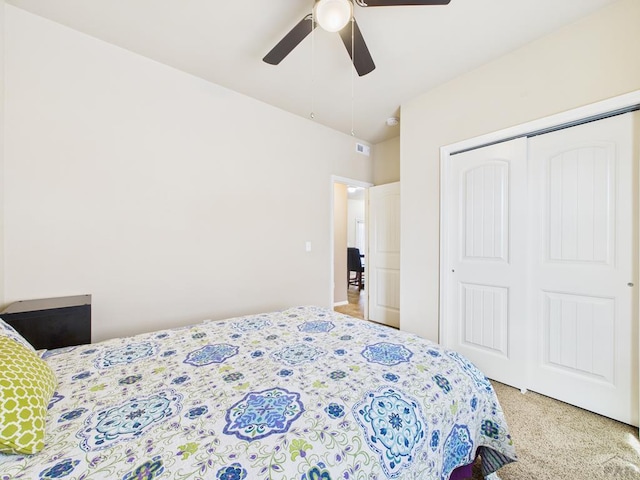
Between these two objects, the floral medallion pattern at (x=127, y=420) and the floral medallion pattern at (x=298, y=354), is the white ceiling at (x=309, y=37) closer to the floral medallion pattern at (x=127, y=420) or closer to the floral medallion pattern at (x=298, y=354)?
the floral medallion pattern at (x=298, y=354)

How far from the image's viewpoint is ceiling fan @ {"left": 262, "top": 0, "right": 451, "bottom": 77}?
148cm

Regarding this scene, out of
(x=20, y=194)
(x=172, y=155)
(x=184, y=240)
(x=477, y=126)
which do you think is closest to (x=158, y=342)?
(x=184, y=240)

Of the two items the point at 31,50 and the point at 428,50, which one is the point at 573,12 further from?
the point at 31,50

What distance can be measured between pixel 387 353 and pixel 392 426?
45cm

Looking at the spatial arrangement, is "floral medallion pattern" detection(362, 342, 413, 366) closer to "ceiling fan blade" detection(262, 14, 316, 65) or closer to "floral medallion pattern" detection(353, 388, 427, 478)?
"floral medallion pattern" detection(353, 388, 427, 478)

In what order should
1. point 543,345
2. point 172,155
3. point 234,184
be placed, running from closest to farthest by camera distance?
point 543,345
point 172,155
point 234,184

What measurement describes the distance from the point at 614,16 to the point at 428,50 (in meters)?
1.12

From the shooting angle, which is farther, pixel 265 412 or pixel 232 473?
pixel 265 412

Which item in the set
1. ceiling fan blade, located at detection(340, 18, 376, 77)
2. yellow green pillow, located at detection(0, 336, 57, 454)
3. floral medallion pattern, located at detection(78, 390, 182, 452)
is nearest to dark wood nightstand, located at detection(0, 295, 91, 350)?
yellow green pillow, located at detection(0, 336, 57, 454)

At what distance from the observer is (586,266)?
1.96 metres

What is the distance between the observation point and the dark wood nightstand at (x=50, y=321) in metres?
1.64

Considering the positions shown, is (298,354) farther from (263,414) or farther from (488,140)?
(488,140)

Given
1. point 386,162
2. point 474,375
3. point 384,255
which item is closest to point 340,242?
point 384,255

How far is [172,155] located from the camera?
2.45 metres
